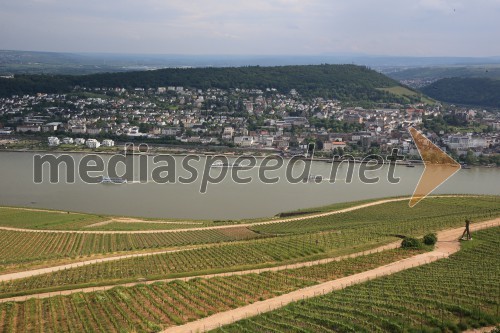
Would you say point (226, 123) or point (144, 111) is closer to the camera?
point (226, 123)

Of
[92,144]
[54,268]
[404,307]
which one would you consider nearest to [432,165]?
[404,307]

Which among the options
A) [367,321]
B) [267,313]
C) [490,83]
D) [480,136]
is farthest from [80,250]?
[490,83]

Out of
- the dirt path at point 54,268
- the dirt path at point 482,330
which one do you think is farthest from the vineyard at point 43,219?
the dirt path at point 482,330

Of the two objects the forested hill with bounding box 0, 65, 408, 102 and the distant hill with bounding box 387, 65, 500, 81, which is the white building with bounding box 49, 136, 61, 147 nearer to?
the forested hill with bounding box 0, 65, 408, 102

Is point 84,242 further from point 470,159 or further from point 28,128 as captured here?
point 28,128

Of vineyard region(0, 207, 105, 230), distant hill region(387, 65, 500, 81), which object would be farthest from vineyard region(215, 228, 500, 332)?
distant hill region(387, 65, 500, 81)

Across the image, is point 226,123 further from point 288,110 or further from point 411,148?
point 411,148

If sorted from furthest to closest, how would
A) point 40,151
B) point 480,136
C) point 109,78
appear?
point 109,78
point 480,136
point 40,151
